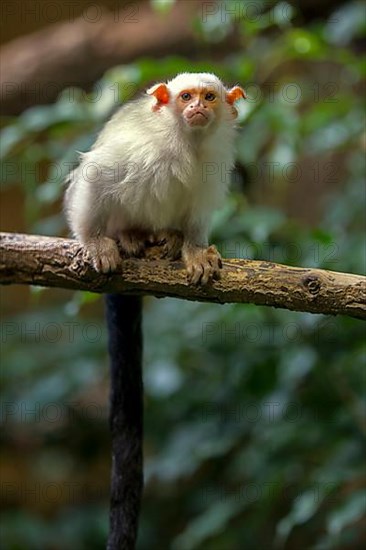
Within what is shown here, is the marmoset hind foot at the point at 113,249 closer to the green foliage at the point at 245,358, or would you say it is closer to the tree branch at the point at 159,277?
the tree branch at the point at 159,277

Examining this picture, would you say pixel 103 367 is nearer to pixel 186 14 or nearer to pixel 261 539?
pixel 261 539

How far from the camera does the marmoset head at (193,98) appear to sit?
2320mm

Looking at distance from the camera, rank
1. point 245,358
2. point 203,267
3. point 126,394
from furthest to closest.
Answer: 1. point 245,358
2. point 126,394
3. point 203,267

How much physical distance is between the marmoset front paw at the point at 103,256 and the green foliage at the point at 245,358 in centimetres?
32

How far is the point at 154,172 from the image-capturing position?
2.29 metres

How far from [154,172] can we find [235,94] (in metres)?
0.38

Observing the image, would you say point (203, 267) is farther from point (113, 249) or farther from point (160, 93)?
point (160, 93)

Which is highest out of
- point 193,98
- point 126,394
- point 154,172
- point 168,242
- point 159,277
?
point 193,98

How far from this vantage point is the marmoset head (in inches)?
91.4

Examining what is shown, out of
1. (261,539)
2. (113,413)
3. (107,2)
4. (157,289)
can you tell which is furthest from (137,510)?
(107,2)

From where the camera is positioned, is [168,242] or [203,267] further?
[168,242]

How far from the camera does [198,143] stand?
2371mm

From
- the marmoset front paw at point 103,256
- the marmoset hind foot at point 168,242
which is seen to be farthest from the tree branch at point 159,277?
the marmoset hind foot at point 168,242

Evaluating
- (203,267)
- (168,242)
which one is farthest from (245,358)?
(203,267)
